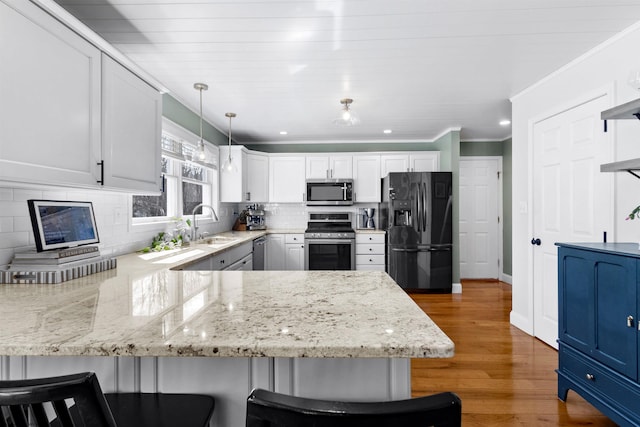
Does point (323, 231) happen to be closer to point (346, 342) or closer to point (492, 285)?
point (492, 285)

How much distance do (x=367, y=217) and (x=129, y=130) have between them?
4139 mm

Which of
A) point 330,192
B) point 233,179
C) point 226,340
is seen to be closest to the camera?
point 226,340

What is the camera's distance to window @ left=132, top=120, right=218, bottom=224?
3076 millimetres

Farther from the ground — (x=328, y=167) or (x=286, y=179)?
(x=328, y=167)

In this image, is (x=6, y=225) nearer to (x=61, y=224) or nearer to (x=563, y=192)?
(x=61, y=224)

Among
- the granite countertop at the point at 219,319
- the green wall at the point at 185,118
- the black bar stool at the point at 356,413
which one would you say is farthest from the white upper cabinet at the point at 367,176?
the black bar stool at the point at 356,413

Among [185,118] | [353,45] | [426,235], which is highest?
[353,45]

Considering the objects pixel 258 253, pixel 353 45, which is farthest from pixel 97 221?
pixel 258 253

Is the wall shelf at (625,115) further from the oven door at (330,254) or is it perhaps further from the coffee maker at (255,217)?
the coffee maker at (255,217)

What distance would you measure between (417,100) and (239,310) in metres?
3.18

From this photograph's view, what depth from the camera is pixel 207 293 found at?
50.0 inches

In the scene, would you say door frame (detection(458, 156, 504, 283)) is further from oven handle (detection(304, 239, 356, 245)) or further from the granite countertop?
the granite countertop

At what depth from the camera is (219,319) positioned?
0.96 meters

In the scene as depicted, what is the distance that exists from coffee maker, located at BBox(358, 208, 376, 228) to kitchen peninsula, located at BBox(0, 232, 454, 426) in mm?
4176
